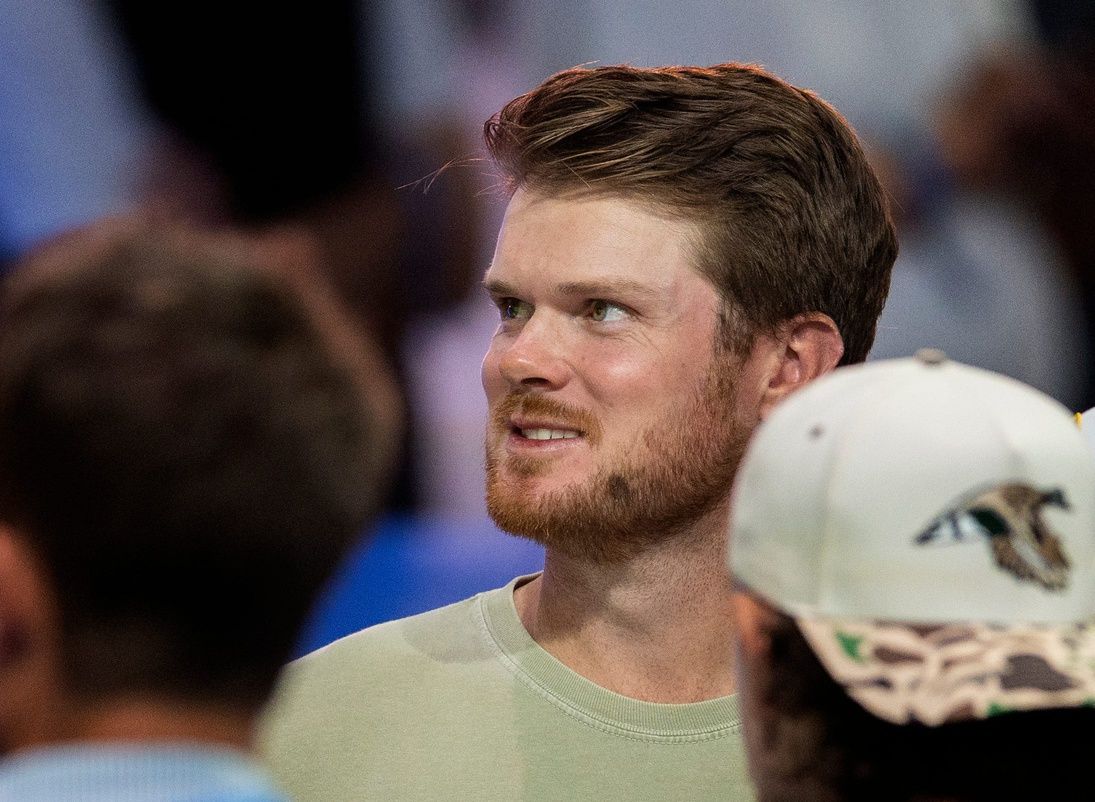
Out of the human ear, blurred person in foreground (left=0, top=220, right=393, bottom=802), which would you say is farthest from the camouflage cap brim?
the human ear

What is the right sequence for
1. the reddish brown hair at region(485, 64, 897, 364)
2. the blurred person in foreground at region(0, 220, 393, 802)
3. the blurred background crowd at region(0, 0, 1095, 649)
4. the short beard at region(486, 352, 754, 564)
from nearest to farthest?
the blurred person in foreground at region(0, 220, 393, 802) < the short beard at region(486, 352, 754, 564) < the reddish brown hair at region(485, 64, 897, 364) < the blurred background crowd at region(0, 0, 1095, 649)

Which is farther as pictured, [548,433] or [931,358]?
[548,433]

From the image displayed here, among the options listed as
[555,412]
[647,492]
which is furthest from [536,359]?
[647,492]

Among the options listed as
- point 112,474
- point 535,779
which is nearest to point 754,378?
point 535,779

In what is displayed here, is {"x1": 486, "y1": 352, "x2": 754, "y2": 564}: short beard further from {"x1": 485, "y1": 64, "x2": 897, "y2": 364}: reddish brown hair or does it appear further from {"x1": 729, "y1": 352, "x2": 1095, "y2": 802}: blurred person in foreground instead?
{"x1": 729, "y1": 352, "x2": 1095, "y2": 802}: blurred person in foreground

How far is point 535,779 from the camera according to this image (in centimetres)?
220

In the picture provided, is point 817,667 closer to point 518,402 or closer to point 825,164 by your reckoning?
point 518,402

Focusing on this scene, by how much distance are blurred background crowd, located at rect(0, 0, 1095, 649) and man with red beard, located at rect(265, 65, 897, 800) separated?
86 centimetres

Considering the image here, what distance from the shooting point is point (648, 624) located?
2.37m

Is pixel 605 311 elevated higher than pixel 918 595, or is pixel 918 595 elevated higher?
pixel 918 595

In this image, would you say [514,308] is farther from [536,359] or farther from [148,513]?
[148,513]

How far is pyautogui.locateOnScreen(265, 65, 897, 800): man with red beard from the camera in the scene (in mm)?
2248

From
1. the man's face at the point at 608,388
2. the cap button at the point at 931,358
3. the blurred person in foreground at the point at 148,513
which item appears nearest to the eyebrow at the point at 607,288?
the man's face at the point at 608,388

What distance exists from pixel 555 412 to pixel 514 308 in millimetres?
230
